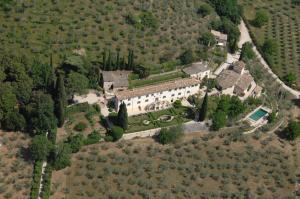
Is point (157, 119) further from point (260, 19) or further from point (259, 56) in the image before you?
point (260, 19)

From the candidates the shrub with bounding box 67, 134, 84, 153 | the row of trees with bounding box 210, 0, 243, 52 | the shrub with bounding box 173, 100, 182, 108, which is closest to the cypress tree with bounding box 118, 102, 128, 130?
the shrub with bounding box 67, 134, 84, 153

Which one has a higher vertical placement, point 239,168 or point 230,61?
point 230,61

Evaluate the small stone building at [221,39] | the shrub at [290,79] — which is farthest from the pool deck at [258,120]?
the small stone building at [221,39]

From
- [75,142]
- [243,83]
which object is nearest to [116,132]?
[75,142]

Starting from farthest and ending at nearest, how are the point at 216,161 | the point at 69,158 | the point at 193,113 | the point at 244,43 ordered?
the point at 244,43, the point at 193,113, the point at 216,161, the point at 69,158

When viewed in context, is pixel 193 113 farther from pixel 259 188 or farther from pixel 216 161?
pixel 259 188

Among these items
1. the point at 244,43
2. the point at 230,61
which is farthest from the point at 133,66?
the point at 244,43
